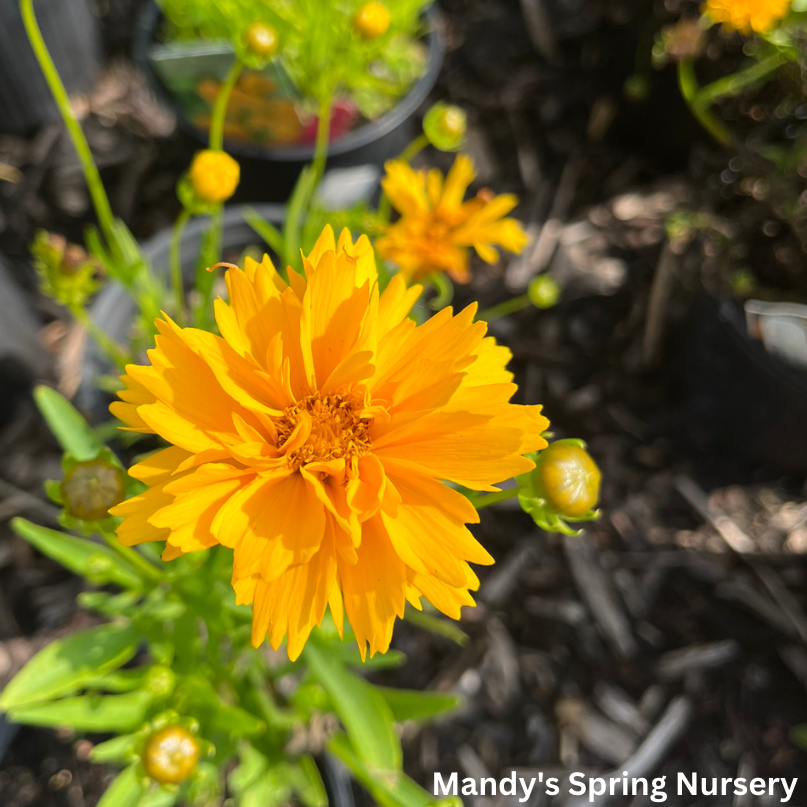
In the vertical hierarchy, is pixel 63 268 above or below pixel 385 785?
above

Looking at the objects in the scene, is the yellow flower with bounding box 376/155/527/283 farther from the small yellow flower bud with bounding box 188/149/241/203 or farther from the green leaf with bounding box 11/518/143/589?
the green leaf with bounding box 11/518/143/589

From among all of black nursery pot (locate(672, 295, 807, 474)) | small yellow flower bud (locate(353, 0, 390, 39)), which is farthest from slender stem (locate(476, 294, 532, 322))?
small yellow flower bud (locate(353, 0, 390, 39))

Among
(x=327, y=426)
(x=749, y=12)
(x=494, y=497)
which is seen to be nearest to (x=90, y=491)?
(x=327, y=426)

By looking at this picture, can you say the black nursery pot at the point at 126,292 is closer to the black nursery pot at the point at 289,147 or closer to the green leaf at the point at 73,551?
the black nursery pot at the point at 289,147

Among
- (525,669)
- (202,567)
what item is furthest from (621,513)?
(202,567)

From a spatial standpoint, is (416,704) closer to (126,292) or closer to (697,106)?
(126,292)
